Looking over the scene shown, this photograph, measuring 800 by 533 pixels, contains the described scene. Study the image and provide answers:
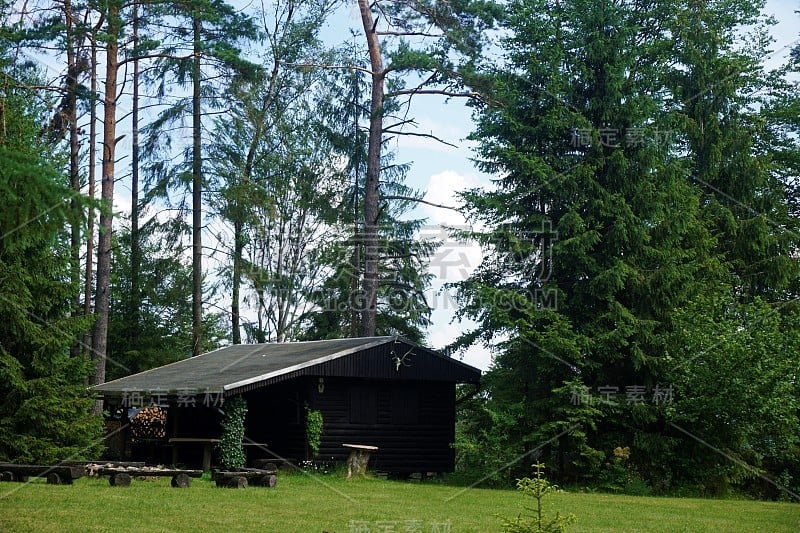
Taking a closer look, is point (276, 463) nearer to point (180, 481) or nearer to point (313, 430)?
point (313, 430)

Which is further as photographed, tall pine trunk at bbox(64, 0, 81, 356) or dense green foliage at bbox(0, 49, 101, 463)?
tall pine trunk at bbox(64, 0, 81, 356)

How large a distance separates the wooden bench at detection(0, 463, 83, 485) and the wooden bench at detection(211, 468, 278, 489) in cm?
276

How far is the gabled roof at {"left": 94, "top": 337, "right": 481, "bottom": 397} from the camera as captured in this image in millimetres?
23331

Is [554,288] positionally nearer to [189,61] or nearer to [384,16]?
[384,16]

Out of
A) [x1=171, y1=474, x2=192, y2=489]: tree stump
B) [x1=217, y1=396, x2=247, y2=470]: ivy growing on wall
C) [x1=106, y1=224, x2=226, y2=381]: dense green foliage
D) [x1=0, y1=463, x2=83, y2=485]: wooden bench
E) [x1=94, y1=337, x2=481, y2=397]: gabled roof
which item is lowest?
[x1=171, y1=474, x2=192, y2=489]: tree stump

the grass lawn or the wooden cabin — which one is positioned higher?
the wooden cabin

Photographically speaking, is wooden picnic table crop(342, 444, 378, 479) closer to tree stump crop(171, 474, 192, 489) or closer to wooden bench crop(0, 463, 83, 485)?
tree stump crop(171, 474, 192, 489)

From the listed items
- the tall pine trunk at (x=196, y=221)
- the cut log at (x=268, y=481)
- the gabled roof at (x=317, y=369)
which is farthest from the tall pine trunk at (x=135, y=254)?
the cut log at (x=268, y=481)

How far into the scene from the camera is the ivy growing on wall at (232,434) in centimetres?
2350

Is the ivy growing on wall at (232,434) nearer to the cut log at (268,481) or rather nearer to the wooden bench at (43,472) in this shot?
the cut log at (268,481)

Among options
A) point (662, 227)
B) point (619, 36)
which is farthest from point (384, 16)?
point (662, 227)

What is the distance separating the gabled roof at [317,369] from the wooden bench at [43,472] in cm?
430

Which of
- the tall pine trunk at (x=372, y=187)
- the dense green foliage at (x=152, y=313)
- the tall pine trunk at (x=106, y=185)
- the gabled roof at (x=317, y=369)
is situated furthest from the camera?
the dense green foliage at (x=152, y=313)

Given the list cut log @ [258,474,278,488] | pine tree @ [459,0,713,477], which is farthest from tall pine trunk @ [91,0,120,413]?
pine tree @ [459,0,713,477]
